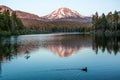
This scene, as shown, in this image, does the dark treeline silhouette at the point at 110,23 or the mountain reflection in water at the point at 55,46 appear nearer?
the mountain reflection in water at the point at 55,46

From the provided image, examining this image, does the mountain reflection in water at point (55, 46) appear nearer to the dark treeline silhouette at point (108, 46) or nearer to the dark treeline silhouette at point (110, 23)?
the dark treeline silhouette at point (108, 46)

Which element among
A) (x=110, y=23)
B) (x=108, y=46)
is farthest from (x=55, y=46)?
(x=110, y=23)

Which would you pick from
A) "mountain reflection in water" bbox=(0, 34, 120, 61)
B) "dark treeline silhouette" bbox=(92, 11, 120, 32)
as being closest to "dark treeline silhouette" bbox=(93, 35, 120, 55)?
"mountain reflection in water" bbox=(0, 34, 120, 61)

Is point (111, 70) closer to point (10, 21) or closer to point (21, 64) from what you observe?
point (21, 64)

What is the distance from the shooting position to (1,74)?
26.6m

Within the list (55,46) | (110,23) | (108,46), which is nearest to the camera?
(108,46)

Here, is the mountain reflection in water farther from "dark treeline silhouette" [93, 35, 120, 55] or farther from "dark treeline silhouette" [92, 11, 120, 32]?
"dark treeline silhouette" [92, 11, 120, 32]

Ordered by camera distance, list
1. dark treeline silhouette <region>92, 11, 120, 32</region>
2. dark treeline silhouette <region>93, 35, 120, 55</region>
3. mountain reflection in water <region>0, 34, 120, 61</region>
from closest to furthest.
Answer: mountain reflection in water <region>0, 34, 120, 61</region>, dark treeline silhouette <region>93, 35, 120, 55</region>, dark treeline silhouette <region>92, 11, 120, 32</region>

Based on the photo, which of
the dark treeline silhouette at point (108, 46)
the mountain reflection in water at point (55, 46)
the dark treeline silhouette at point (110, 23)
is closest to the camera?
the mountain reflection in water at point (55, 46)

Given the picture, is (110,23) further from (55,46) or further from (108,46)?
(55,46)

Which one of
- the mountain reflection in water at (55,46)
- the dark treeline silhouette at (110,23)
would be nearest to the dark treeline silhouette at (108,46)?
the mountain reflection in water at (55,46)

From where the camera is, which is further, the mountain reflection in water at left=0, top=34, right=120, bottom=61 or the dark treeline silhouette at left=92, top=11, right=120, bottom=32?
the dark treeline silhouette at left=92, top=11, right=120, bottom=32

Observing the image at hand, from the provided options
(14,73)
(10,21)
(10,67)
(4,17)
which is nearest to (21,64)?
(10,67)

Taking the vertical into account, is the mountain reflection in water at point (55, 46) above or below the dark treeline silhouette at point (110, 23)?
below
